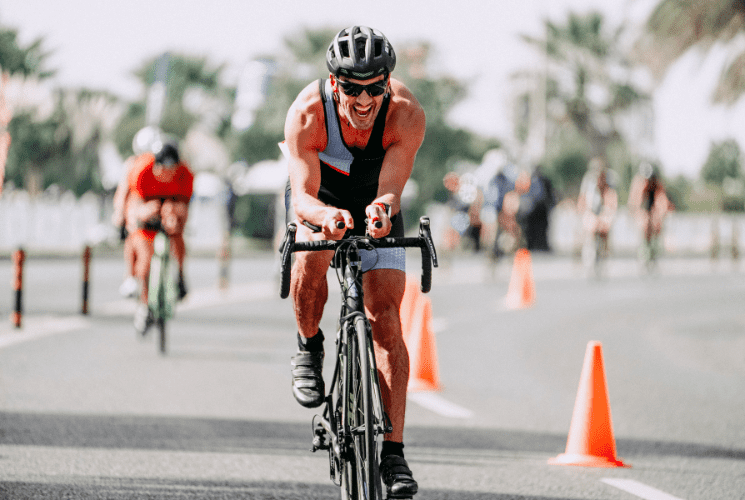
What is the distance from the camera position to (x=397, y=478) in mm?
4219

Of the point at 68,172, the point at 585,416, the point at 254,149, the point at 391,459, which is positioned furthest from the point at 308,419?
the point at 254,149

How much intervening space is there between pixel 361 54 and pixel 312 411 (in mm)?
3983

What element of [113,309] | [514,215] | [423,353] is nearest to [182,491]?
[423,353]

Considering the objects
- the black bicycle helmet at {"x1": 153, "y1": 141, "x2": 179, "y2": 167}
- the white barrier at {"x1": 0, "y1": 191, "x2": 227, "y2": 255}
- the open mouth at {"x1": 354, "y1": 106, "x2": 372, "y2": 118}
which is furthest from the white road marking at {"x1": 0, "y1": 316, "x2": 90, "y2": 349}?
the white barrier at {"x1": 0, "y1": 191, "x2": 227, "y2": 255}

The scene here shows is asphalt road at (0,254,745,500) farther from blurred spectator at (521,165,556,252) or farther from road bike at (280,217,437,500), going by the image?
blurred spectator at (521,165,556,252)

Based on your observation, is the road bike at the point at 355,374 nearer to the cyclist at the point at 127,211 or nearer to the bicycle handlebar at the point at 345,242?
the bicycle handlebar at the point at 345,242

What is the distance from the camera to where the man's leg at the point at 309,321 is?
15.5 feet

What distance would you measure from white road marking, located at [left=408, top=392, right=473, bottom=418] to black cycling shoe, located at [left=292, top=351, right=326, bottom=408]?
298 cm

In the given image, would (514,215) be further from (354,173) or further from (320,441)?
(320,441)

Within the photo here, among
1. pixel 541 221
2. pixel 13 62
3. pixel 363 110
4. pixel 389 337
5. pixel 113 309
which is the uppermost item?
pixel 13 62

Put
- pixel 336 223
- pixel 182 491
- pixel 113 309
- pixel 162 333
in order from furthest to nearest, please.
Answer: pixel 113 309 → pixel 162 333 → pixel 182 491 → pixel 336 223

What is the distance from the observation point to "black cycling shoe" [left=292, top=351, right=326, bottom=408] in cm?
468

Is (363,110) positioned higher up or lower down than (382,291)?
higher up

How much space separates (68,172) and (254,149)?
8.68 meters
